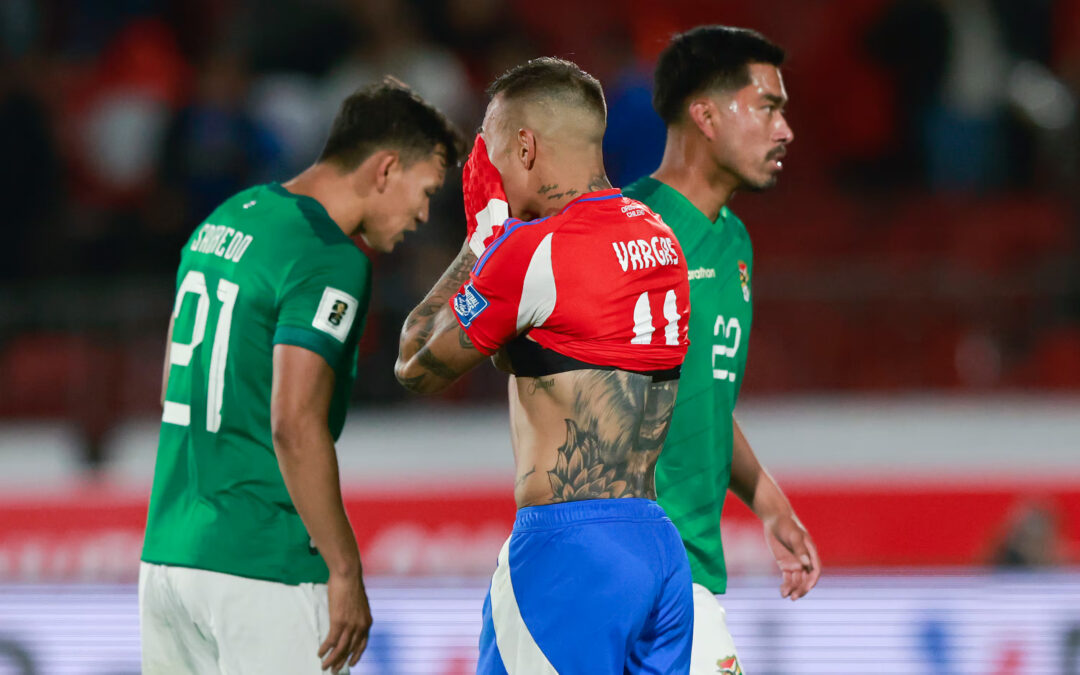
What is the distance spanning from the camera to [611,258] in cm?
321

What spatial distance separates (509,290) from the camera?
3.17 meters

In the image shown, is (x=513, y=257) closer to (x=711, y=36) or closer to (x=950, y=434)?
(x=711, y=36)

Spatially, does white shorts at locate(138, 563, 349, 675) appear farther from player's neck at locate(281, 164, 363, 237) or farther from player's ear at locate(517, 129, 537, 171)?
player's ear at locate(517, 129, 537, 171)

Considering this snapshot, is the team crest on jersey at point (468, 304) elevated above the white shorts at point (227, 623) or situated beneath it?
elevated above

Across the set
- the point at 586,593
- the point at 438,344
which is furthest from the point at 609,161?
the point at 586,593

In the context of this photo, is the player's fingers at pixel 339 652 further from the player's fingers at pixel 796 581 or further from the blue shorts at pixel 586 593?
the player's fingers at pixel 796 581

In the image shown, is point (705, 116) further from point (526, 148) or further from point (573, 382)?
→ point (573, 382)

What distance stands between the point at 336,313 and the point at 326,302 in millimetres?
40

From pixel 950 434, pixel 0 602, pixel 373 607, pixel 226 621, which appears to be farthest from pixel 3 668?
pixel 950 434

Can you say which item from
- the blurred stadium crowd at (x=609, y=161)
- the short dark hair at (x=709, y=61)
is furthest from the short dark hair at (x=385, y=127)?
the blurred stadium crowd at (x=609, y=161)

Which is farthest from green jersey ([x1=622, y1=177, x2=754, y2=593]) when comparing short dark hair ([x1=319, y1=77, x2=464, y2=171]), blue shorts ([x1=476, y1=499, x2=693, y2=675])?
blue shorts ([x1=476, y1=499, x2=693, y2=675])

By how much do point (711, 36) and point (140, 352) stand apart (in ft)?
17.8

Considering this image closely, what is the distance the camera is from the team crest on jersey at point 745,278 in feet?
14.0

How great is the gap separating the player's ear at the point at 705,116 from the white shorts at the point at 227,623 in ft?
5.95
